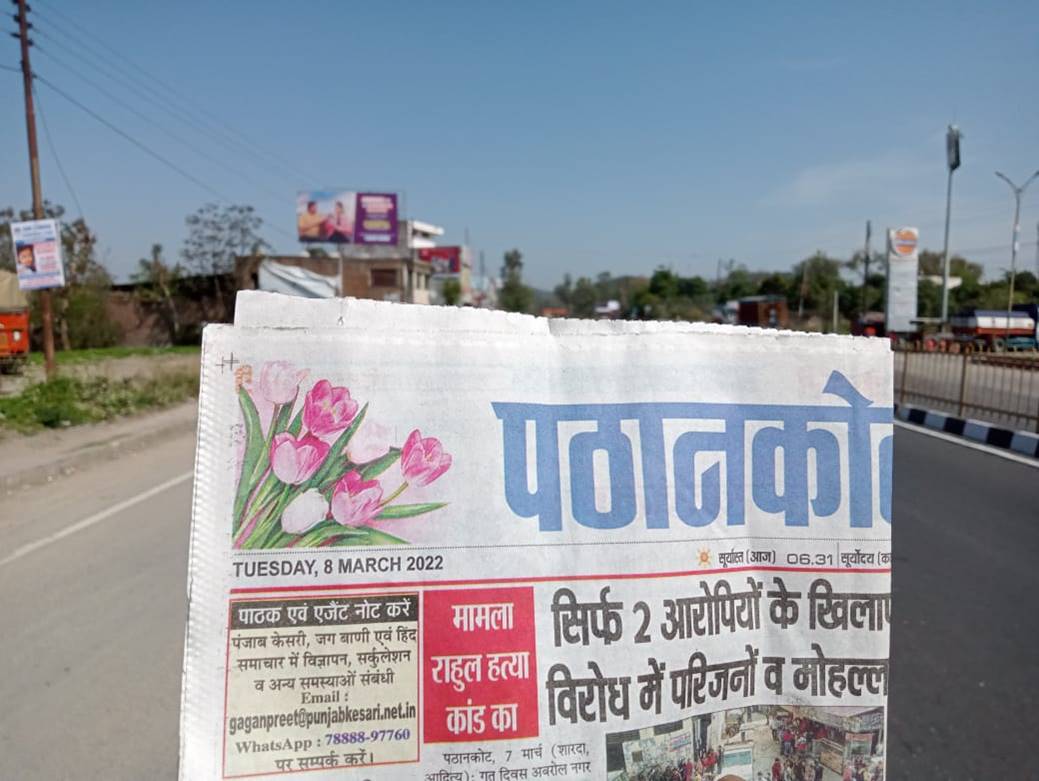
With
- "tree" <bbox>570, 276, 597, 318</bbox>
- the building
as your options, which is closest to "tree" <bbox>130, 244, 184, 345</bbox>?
the building

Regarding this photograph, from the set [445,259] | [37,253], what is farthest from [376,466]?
[445,259]

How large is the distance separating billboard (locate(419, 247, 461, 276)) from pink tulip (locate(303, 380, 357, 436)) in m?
84.5

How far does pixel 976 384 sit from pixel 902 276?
2716 cm

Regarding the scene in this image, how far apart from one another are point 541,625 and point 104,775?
218 centimetres

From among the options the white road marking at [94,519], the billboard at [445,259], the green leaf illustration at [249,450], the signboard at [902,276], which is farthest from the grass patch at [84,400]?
the billboard at [445,259]

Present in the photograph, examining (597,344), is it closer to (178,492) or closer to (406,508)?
(406,508)

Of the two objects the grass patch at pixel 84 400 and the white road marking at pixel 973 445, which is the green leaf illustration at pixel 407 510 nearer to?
the white road marking at pixel 973 445

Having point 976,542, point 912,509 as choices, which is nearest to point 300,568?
point 976,542

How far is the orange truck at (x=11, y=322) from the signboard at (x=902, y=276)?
3364 centimetres

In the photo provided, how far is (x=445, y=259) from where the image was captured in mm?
86875

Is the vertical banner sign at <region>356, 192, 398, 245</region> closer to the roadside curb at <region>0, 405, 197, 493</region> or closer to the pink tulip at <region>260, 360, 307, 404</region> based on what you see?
the roadside curb at <region>0, 405, 197, 493</region>

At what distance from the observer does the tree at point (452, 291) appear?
7794 centimetres

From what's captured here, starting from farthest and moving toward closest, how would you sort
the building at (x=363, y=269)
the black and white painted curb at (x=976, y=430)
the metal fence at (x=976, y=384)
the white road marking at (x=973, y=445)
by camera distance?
1. the building at (x=363, y=269)
2. the metal fence at (x=976, y=384)
3. the black and white painted curb at (x=976, y=430)
4. the white road marking at (x=973, y=445)

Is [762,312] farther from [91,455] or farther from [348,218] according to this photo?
[91,455]
